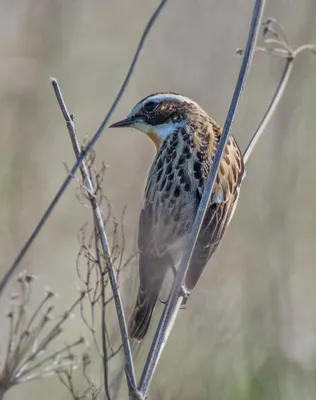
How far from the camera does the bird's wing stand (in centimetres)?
414

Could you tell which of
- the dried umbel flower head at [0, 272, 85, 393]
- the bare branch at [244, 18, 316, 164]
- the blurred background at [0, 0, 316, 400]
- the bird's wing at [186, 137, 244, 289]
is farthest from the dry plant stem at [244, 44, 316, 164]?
the dried umbel flower head at [0, 272, 85, 393]

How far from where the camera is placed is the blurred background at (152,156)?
16.5 feet

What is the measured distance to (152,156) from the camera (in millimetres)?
6367

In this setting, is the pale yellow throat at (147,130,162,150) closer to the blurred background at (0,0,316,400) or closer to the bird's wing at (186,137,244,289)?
the bird's wing at (186,137,244,289)

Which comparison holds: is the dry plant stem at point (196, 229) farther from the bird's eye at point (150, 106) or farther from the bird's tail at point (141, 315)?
the bird's eye at point (150, 106)

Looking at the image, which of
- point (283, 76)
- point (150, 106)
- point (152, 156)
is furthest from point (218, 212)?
point (152, 156)

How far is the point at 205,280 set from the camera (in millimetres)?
5648

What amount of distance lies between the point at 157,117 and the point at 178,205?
833 mm

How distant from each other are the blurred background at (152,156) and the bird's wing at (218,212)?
0.55m

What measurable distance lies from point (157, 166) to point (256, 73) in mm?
2289

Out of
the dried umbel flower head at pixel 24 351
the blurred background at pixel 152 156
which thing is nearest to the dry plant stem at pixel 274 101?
the blurred background at pixel 152 156

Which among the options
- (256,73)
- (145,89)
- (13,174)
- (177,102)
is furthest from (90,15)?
(177,102)

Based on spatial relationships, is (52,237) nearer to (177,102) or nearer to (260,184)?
(260,184)

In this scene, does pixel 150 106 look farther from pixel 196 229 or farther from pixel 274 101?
Answer: pixel 196 229
